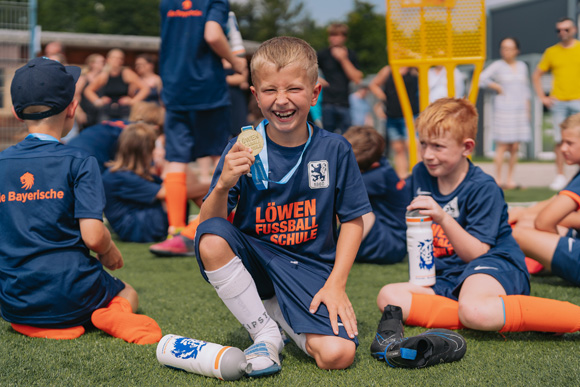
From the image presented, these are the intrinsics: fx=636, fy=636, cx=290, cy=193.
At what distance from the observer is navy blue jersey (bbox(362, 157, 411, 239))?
437 cm

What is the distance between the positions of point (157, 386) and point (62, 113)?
1343mm

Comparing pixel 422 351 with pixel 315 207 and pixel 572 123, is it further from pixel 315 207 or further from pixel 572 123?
pixel 572 123

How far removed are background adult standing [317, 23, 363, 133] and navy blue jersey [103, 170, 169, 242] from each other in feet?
13.0

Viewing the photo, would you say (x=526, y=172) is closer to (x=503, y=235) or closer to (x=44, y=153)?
(x=503, y=235)

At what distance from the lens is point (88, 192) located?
2693 millimetres

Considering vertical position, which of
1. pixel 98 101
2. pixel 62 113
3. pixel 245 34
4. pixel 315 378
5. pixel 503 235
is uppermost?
pixel 245 34

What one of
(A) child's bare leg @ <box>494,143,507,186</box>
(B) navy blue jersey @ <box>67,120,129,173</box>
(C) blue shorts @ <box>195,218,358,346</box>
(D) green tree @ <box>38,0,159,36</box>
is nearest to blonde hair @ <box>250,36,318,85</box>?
(C) blue shorts @ <box>195,218,358,346</box>

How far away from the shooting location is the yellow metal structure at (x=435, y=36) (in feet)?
15.2

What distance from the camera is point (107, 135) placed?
18.4 feet

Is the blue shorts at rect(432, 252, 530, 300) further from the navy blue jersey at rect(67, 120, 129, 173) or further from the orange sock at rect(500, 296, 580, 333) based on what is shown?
the navy blue jersey at rect(67, 120, 129, 173)

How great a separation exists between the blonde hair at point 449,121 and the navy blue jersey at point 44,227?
1.59 metres

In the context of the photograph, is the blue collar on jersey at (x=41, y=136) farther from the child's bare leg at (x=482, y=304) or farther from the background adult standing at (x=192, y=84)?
the background adult standing at (x=192, y=84)

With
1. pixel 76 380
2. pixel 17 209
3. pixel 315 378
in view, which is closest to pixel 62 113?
pixel 17 209

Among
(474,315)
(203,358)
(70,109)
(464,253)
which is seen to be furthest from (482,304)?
(70,109)
